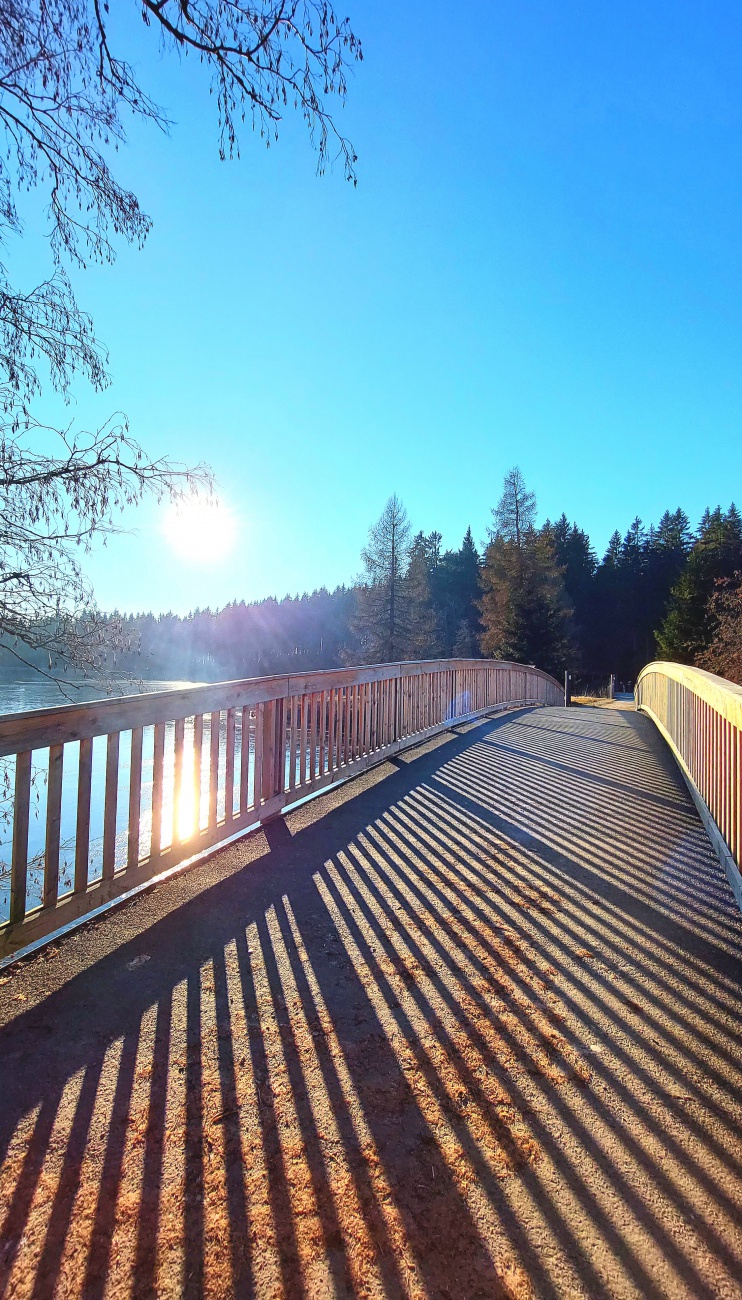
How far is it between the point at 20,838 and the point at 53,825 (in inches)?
4.8

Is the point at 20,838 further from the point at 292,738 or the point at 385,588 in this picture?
the point at 385,588

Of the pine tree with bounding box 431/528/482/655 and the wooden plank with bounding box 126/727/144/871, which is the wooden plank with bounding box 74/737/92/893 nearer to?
the wooden plank with bounding box 126/727/144/871

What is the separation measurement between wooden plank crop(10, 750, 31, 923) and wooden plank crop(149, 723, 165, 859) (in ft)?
2.32

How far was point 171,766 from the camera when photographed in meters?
4.00

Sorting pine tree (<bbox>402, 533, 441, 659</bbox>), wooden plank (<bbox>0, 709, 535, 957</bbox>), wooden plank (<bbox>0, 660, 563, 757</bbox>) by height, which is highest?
pine tree (<bbox>402, 533, 441, 659</bbox>)

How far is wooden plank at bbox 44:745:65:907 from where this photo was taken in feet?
7.09

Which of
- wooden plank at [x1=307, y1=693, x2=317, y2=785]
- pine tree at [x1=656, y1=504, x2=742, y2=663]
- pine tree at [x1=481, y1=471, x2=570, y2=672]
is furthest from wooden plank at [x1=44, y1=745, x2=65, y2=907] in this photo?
pine tree at [x1=656, y1=504, x2=742, y2=663]

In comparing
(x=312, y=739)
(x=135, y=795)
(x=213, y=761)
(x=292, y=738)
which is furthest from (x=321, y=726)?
(x=135, y=795)

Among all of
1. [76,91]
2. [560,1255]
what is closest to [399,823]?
[560,1255]

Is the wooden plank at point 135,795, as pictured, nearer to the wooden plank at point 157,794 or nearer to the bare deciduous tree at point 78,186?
the wooden plank at point 157,794

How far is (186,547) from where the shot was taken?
400cm

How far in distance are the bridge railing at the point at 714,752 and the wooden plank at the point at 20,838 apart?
299cm

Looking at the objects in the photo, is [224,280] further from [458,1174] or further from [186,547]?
[458,1174]

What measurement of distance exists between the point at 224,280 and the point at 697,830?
246 inches
